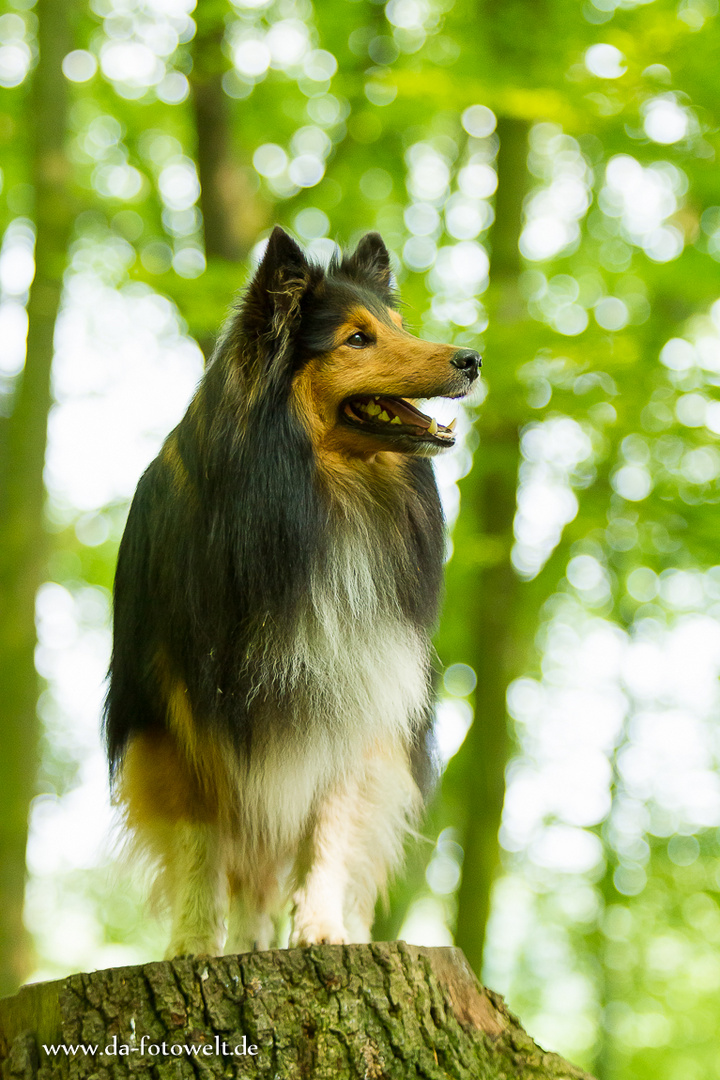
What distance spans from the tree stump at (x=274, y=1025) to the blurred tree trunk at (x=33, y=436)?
12.0 ft

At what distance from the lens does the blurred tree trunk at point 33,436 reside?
689cm

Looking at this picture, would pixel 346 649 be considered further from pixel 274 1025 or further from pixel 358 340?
pixel 274 1025

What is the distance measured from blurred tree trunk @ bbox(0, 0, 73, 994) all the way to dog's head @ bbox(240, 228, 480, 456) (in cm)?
359

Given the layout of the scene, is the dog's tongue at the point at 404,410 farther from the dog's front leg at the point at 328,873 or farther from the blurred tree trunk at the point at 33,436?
the blurred tree trunk at the point at 33,436

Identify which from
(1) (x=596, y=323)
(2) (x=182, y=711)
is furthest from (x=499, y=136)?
(2) (x=182, y=711)

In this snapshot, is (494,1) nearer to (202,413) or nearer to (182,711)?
(202,413)

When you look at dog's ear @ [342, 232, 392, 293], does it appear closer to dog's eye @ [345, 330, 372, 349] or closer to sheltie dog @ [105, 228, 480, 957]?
sheltie dog @ [105, 228, 480, 957]

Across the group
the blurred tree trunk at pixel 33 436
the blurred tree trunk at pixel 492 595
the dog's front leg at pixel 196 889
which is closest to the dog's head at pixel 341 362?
the dog's front leg at pixel 196 889

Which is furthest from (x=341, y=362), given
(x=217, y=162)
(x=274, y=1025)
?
(x=217, y=162)

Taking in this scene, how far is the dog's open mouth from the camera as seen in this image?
3.82 m

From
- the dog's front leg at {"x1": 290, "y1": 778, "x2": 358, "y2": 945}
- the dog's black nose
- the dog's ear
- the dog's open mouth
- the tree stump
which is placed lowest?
the tree stump

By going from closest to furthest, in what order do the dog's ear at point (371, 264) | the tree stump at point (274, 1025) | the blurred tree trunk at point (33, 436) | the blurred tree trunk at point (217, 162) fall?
the tree stump at point (274, 1025) < the dog's ear at point (371, 264) < the blurred tree trunk at point (33, 436) < the blurred tree trunk at point (217, 162)

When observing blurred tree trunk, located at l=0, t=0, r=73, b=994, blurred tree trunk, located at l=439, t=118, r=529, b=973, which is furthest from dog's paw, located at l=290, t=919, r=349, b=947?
blurred tree trunk, located at l=439, t=118, r=529, b=973

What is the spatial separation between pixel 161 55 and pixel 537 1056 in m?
7.96
